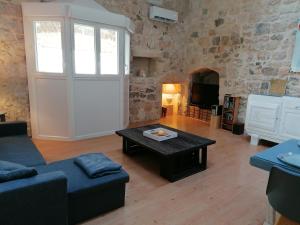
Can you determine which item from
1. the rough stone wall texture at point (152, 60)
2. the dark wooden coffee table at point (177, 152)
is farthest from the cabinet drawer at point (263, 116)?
the rough stone wall texture at point (152, 60)

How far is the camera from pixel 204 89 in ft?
18.9

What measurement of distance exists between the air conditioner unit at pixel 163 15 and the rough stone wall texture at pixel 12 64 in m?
2.68

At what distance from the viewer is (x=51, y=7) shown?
3350 mm

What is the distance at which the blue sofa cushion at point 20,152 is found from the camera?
2145mm

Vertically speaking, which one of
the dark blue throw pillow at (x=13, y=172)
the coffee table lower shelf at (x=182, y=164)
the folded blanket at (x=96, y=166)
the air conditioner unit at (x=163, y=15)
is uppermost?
the air conditioner unit at (x=163, y=15)

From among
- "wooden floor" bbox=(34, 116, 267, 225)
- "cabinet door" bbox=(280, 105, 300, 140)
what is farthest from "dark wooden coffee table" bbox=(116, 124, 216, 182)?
"cabinet door" bbox=(280, 105, 300, 140)

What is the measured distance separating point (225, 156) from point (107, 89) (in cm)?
238

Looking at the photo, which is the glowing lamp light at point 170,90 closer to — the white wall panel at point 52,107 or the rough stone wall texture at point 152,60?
the rough stone wall texture at point 152,60

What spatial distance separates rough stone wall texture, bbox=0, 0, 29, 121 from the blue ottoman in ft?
7.09

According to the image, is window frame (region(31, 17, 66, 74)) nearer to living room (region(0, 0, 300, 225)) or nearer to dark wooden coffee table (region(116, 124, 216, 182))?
living room (region(0, 0, 300, 225))

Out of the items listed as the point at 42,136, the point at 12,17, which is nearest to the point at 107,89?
the point at 42,136

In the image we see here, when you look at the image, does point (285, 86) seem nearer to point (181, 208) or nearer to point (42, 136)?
point (181, 208)

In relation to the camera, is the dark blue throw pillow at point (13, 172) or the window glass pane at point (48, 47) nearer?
the dark blue throw pillow at point (13, 172)

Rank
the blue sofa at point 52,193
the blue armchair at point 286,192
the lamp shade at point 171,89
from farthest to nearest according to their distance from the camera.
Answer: the lamp shade at point 171,89
the blue sofa at point 52,193
the blue armchair at point 286,192
